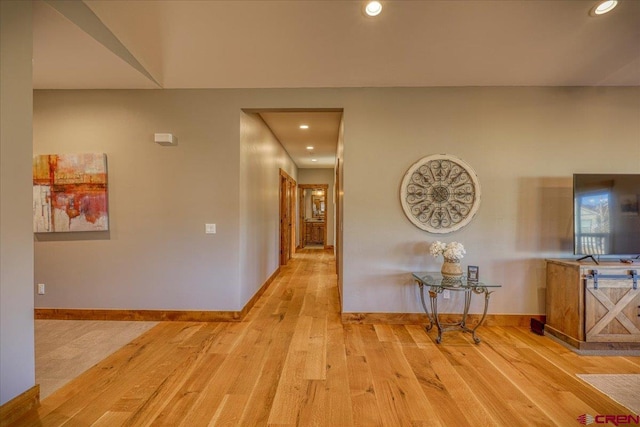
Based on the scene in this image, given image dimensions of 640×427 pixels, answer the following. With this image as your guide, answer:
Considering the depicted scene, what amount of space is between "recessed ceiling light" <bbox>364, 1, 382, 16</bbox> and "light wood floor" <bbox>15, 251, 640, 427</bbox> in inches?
117

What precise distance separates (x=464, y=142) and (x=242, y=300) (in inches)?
127

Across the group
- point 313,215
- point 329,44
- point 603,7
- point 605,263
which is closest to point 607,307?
point 605,263

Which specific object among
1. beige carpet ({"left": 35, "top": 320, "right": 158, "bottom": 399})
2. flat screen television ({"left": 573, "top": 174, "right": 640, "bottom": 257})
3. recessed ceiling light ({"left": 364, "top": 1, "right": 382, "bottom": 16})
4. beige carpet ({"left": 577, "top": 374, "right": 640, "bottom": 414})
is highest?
recessed ceiling light ({"left": 364, "top": 1, "right": 382, "bottom": 16})

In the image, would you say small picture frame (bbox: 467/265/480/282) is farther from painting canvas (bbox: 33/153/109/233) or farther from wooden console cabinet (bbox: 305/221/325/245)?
wooden console cabinet (bbox: 305/221/325/245)

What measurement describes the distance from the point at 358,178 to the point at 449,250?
1.24 metres

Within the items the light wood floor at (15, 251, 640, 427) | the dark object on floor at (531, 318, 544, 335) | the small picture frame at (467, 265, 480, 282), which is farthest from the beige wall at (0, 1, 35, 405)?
the dark object on floor at (531, 318, 544, 335)

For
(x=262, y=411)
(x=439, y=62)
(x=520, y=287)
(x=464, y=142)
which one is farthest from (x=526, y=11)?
(x=262, y=411)

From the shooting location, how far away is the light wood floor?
1.76 metres

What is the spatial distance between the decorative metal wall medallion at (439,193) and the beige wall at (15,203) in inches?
125

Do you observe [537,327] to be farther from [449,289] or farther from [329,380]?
[329,380]

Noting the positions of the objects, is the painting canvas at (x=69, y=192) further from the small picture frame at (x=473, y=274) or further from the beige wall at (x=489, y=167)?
the small picture frame at (x=473, y=274)

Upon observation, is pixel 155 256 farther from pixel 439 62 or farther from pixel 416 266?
pixel 439 62

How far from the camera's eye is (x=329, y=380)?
2.14 meters

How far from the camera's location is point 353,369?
2305 mm
